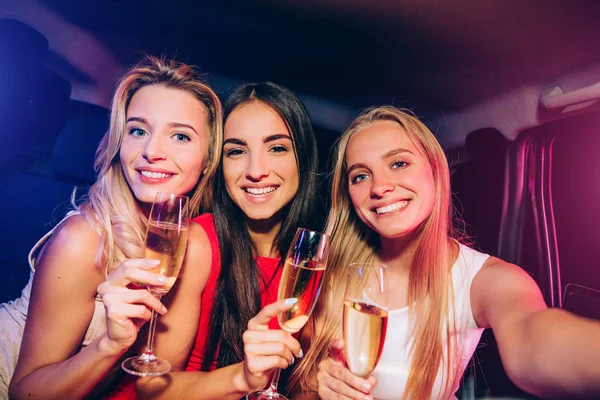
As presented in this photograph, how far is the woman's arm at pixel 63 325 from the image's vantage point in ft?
4.46

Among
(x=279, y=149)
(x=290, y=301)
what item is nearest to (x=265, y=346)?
(x=290, y=301)

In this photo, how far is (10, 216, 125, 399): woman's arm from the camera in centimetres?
136

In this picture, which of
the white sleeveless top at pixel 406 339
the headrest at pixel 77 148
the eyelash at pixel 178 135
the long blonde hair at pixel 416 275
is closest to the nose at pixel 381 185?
the long blonde hair at pixel 416 275

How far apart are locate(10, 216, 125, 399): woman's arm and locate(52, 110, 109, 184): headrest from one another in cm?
146

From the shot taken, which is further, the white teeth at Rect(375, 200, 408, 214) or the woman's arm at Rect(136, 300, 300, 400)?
the white teeth at Rect(375, 200, 408, 214)

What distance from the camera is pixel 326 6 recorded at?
230cm

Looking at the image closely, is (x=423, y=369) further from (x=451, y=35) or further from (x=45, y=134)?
(x=45, y=134)

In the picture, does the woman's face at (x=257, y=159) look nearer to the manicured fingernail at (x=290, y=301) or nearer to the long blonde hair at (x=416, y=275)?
the long blonde hair at (x=416, y=275)

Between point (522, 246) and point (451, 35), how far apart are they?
144 cm

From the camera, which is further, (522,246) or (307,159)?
(522,246)

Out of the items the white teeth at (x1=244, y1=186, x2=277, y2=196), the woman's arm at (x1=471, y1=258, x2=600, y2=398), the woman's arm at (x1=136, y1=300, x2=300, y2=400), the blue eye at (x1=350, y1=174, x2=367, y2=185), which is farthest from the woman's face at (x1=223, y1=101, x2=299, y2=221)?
the woman's arm at (x1=471, y1=258, x2=600, y2=398)

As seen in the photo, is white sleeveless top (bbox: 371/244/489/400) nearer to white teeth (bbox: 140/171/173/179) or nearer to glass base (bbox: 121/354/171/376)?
glass base (bbox: 121/354/171/376)

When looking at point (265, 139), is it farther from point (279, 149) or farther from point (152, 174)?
point (152, 174)

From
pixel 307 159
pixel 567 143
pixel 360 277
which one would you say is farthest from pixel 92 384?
pixel 567 143
